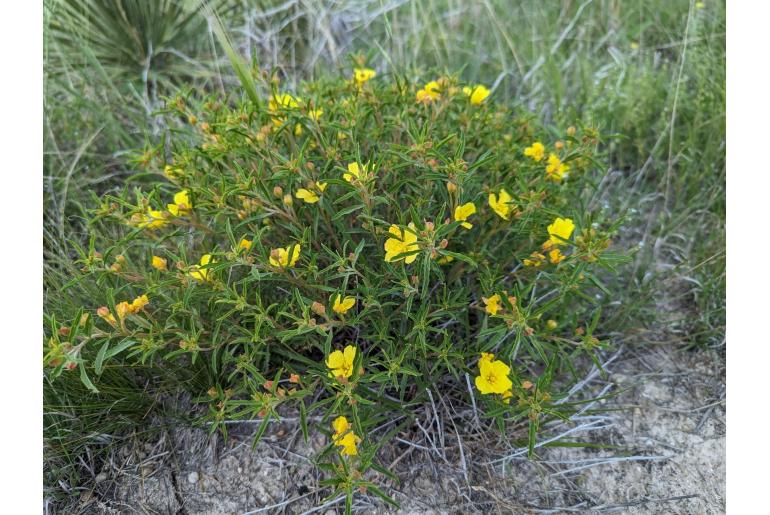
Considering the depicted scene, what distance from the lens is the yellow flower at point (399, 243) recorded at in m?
1.39

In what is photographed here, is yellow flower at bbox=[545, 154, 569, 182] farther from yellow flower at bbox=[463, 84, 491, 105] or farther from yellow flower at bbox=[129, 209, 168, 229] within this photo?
yellow flower at bbox=[129, 209, 168, 229]

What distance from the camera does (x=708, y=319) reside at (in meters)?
2.00

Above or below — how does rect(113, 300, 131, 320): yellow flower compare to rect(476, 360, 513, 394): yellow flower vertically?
above

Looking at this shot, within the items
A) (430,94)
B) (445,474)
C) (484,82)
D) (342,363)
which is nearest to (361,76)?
(430,94)

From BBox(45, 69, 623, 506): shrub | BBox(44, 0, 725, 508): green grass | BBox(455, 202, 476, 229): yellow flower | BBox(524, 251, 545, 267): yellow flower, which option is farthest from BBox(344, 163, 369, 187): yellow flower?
BBox(44, 0, 725, 508): green grass

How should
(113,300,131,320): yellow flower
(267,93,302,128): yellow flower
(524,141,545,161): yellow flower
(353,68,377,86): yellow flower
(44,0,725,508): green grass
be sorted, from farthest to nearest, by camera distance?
(44,0,725,508): green grass < (353,68,377,86): yellow flower < (524,141,545,161): yellow flower < (267,93,302,128): yellow flower < (113,300,131,320): yellow flower

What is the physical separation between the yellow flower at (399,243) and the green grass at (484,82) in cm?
67

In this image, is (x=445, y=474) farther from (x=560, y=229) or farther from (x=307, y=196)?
(x=307, y=196)

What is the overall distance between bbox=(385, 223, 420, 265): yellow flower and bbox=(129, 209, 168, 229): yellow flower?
562 millimetres

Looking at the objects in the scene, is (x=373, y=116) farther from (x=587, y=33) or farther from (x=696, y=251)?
(x=587, y=33)

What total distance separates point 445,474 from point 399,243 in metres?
0.65

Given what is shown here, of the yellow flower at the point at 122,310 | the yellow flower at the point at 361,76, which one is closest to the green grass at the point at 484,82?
the yellow flower at the point at 361,76

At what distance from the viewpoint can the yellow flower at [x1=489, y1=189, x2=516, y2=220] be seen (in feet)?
5.00

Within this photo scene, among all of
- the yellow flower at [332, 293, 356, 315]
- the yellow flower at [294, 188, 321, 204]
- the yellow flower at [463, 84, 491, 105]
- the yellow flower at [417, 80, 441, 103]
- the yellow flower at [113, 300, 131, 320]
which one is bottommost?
the yellow flower at [332, 293, 356, 315]
